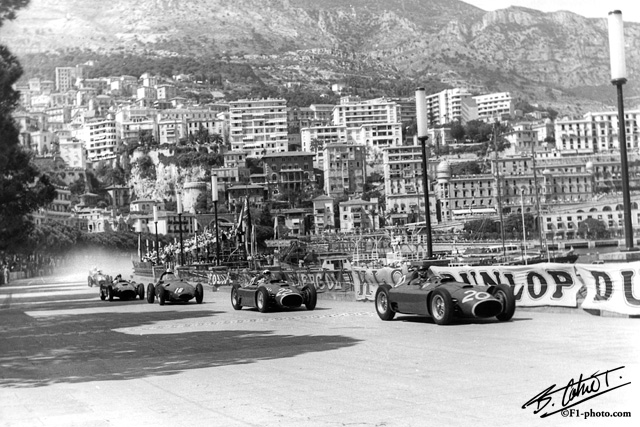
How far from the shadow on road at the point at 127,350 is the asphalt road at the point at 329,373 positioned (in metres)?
0.05

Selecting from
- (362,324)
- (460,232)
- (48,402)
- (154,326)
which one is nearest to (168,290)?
(154,326)

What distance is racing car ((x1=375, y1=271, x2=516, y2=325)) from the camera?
1848 centimetres

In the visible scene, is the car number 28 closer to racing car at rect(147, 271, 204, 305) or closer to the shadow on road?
the shadow on road

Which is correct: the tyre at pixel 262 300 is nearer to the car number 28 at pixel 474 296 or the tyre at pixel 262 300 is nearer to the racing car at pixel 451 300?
the racing car at pixel 451 300

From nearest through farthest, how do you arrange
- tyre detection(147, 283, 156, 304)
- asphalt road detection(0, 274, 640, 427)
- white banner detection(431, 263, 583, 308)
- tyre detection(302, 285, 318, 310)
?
asphalt road detection(0, 274, 640, 427)
white banner detection(431, 263, 583, 308)
tyre detection(302, 285, 318, 310)
tyre detection(147, 283, 156, 304)

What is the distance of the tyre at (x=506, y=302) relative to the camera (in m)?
18.7

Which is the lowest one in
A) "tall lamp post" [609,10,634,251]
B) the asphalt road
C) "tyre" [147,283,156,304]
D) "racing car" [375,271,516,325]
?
"tyre" [147,283,156,304]

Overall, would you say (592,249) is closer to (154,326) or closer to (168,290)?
→ (168,290)

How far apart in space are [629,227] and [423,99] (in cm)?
897

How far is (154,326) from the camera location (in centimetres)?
2375

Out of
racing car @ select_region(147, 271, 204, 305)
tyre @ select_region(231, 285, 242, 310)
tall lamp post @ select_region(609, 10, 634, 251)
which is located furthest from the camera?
racing car @ select_region(147, 271, 204, 305)
